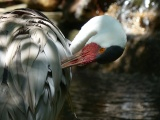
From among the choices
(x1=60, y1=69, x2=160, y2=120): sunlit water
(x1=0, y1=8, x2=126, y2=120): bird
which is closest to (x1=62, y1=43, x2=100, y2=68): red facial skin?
(x1=0, y1=8, x2=126, y2=120): bird

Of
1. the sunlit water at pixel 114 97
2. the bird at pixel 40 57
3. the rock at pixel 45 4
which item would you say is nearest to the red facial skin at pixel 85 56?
the bird at pixel 40 57

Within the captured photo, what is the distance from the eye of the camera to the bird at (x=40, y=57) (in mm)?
4121

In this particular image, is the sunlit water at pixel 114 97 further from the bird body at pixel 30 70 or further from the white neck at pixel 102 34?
the bird body at pixel 30 70

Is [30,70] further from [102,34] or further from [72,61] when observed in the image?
[102,34]

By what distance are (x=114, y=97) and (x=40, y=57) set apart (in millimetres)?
3963

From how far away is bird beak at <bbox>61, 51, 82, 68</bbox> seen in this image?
14.8 feet

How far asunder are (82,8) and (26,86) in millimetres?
9058

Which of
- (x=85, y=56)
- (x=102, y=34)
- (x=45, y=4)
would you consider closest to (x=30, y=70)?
(x=85, y=56)

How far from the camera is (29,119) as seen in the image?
4.12 meters

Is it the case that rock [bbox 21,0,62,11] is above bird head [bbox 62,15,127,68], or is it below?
below

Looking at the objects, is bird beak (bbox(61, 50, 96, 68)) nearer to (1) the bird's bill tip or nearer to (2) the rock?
(1) the bird's bill tip

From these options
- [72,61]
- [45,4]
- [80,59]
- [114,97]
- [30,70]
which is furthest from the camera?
[45,4]

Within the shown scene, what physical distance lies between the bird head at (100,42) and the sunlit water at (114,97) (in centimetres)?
199

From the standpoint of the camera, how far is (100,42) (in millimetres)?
4613
